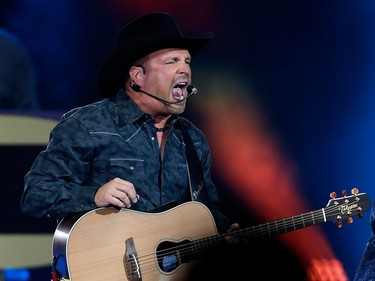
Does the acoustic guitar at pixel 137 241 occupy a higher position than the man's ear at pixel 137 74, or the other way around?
the man's ear at pixel 137 74

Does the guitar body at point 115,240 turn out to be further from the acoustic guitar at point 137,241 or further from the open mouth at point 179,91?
the open mouth at point 179,91

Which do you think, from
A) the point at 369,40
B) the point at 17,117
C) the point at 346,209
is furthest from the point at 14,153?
the point at 369,40

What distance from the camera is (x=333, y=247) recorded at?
16.1ft

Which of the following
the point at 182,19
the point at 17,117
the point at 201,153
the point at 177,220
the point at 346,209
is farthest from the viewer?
the point at 182,19

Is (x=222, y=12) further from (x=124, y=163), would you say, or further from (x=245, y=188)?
(x=124, y=163)

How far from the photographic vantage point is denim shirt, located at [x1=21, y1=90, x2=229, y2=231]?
3.17 m

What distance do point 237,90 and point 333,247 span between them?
4.34 feet

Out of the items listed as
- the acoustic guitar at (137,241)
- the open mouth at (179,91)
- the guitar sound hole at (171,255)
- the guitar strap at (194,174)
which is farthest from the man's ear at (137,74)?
the guitar sound hole at (171,255)

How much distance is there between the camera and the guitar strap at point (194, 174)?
11.9 feet

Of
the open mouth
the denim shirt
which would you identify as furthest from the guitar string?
the open mouth

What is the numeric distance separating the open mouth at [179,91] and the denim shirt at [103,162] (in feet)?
0.58

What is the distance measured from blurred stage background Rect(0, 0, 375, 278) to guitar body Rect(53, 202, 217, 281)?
156cm

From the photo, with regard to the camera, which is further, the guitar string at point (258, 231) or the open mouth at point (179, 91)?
the open mouth at point (179, 91)

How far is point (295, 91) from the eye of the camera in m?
4.83
